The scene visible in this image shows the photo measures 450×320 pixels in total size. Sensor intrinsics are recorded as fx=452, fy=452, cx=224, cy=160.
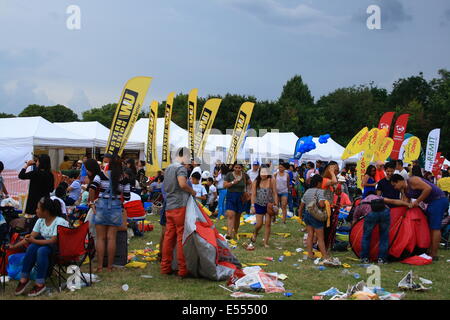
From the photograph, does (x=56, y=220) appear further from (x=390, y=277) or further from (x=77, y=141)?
(x=77, y=141)

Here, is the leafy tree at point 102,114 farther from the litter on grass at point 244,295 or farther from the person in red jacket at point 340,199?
the litter on grass at point 244,295

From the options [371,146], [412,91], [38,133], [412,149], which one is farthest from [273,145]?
[412,91]

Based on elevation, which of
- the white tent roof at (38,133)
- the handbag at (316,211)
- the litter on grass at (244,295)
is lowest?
the litter on grass at (244,295)

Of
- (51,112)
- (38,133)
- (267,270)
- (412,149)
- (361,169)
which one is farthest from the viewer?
(51,112)

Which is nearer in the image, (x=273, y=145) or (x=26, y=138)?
(x=26, y=138)

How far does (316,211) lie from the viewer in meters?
7.20

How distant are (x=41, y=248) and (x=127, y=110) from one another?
24.6 ft

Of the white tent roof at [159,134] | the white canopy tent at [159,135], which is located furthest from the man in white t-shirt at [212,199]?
the white tent roof at [159,134]

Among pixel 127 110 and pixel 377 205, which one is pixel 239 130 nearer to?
pixel 127 110

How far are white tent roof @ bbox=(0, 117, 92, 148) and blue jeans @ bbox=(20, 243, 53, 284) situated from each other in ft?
40.7

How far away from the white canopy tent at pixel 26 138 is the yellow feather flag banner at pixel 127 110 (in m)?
6.02

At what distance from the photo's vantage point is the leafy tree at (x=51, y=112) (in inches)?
2375

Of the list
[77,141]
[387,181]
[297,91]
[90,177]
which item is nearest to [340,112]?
[297,91]

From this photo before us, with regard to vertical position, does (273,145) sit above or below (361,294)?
above
